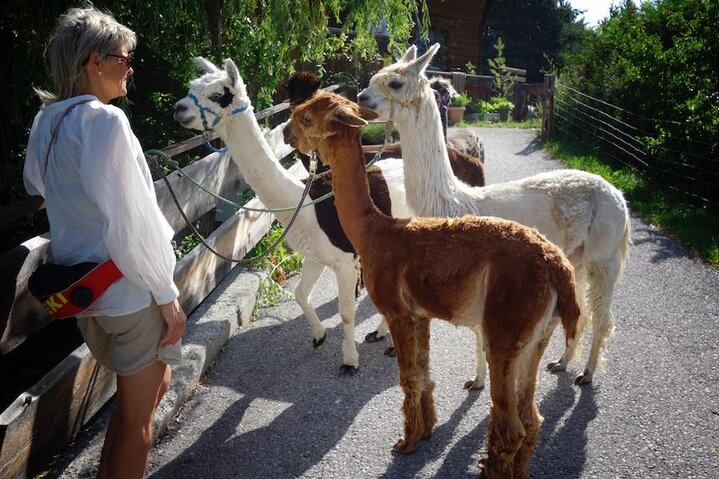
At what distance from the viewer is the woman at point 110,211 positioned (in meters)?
1.98

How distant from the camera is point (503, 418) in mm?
2725

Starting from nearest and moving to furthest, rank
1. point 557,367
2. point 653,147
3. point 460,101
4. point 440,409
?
point 440,409 < point 557,367 < point 653,147 < point 460,101

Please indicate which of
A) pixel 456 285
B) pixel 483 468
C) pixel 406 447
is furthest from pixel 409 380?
pixel 456 285

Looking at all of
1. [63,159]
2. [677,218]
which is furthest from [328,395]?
[677,218]

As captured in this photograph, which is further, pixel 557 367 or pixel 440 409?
pixel 557 367

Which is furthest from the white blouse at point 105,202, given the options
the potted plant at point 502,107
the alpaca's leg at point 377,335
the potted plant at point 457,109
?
the potted plant at point 502,107

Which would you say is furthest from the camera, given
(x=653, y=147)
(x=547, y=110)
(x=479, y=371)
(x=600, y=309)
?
(x=547, y=110)

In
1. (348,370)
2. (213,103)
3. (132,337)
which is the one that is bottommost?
(348,370)

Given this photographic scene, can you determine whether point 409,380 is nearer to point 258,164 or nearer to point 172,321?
point 172,321

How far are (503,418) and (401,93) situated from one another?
2.22m

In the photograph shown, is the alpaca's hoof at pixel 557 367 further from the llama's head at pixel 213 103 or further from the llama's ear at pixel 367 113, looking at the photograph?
the llama's head at pixel 213 103

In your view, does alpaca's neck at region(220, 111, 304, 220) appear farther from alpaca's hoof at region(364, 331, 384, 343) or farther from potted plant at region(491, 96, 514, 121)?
potted plant at region(491, 96, 514, 121)

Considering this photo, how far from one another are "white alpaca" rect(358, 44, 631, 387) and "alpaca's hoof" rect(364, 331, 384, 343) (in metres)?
1.02

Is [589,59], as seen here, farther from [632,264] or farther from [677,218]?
[632,264]
